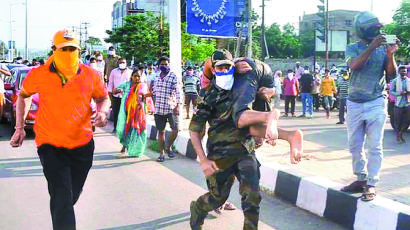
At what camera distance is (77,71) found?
4.14 metres

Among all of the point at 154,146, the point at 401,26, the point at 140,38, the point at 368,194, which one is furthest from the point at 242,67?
the point at 401,26

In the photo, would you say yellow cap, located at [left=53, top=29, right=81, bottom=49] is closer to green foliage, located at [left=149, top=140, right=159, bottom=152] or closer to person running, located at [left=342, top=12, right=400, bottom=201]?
person running, located at [left=342, top=12, right=400, bottom=201]

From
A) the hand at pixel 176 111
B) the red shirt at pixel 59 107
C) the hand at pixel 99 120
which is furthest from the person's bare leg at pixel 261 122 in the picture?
the hand at pixel 176 111

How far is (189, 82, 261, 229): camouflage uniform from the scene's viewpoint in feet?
13.0

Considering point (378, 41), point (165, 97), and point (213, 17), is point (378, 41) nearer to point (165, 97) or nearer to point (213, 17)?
point (165, 97)

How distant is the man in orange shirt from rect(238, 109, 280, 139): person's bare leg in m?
1.27

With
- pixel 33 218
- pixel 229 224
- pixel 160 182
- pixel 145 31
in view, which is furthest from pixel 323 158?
pixel 145 31

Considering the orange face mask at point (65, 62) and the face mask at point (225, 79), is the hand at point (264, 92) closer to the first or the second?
the face mask at point (225, 79)

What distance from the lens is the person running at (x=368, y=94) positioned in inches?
195

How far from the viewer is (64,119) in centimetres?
402

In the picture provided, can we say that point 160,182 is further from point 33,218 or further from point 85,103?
point 85,103

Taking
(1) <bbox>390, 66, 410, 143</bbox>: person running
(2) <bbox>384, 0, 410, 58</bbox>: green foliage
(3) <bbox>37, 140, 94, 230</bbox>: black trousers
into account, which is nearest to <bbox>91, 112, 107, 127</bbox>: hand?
(3) <bbox>37, 140, 94, 230</bbox>: black trousers

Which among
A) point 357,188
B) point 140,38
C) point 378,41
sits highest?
point 140,38

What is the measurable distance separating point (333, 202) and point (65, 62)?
3.05m
